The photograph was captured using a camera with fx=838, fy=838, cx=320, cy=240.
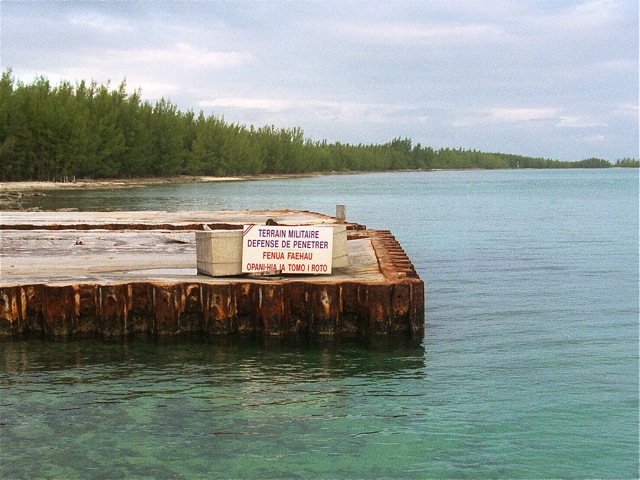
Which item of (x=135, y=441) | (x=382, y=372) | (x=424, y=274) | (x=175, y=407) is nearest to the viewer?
(x=135, y=441)

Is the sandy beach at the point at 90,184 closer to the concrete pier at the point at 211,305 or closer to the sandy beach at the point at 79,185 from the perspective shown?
the sandy beach at the point at 79,185

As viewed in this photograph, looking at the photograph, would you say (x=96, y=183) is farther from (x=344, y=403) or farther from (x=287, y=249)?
(x=344, y=403)

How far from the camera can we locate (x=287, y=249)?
1456 cm

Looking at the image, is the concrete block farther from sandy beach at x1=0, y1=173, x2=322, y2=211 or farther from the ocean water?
sandy beach at x1=0, y1=173, x2=322, y2=211

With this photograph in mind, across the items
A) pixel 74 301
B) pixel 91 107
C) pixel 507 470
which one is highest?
pixel 91 107

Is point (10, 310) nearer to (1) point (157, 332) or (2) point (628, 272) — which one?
(1) point (157, 332)

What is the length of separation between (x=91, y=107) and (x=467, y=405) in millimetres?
109163

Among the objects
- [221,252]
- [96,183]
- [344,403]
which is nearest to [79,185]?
[96,183]

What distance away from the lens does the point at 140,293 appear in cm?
1391

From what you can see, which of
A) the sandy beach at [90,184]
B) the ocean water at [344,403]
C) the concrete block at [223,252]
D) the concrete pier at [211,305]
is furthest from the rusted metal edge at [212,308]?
the sandy beach at [90,184]

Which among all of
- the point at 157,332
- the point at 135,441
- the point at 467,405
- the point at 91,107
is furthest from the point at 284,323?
the point at 91,107

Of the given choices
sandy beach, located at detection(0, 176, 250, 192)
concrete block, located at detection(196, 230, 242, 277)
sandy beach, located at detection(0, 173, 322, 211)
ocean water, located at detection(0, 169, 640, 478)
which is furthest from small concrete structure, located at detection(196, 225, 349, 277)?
sandy beach, located at detection(0, 176, 250, 192)

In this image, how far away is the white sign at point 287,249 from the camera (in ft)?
47.3

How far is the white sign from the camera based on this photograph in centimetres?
1442
